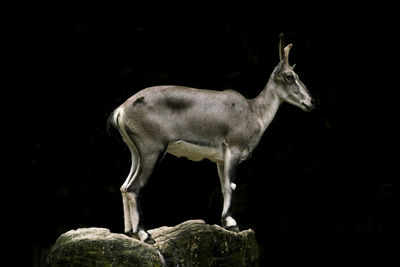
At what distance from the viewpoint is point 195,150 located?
6512mm

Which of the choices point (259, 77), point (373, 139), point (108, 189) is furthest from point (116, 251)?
point (373, 139)

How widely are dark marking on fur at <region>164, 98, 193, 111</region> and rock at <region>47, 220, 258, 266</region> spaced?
1.25 meters

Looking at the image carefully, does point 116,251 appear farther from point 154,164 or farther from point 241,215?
point 241,215

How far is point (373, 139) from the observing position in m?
10.2

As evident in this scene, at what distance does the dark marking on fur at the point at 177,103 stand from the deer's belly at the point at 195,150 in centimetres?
37

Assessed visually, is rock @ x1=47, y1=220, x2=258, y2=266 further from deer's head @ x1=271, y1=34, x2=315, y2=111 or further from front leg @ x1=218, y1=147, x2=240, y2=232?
deer's head @ x1=271, y1=34, x2=315, y2=111

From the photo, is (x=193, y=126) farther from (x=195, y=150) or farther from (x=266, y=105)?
(x=266, y=105)

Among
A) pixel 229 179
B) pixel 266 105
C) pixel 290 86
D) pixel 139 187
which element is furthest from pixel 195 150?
pixel 290 86

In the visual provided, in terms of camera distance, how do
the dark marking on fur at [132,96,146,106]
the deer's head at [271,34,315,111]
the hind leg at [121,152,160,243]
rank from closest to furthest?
the hind leg at [121,152,160,243], the dark marking on fur at [132,96,146,106], the deer's head at [271,34,315,111]

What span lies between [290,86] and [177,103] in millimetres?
1337

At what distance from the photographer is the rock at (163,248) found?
19.4 ft

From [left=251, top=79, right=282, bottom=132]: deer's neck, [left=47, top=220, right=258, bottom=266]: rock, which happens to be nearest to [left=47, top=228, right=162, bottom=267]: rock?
[left=47, top=220, right=258, bottom=266]: rock

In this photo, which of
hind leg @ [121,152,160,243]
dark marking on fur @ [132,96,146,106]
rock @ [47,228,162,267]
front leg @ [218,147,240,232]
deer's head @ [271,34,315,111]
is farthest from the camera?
deer's head @ [271,34,315,111]

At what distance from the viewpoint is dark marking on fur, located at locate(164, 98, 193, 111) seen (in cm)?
646
